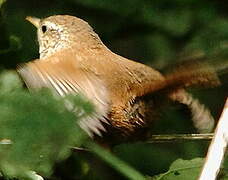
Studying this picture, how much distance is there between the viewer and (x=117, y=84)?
2344 millimetres

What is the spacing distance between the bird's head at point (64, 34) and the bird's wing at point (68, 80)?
0.30 m

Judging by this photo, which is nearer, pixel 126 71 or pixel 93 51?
pixel 126 71

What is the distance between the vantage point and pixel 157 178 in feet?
7.89

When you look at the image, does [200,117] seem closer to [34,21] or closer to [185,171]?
[185,171]

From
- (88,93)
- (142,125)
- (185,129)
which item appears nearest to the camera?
(88,93)

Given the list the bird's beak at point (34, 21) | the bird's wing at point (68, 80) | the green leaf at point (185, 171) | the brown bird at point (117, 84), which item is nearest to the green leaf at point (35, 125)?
the brown bird at point (117, 84)

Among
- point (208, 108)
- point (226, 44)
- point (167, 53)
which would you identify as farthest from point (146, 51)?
point (226, 44)

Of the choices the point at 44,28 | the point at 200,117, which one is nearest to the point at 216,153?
the point at 200,117

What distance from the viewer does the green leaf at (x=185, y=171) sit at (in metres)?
2.33

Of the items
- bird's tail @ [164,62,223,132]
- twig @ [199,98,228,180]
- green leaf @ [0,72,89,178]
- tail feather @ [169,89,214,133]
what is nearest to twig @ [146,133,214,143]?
tail feather @ [169,89,214,133]

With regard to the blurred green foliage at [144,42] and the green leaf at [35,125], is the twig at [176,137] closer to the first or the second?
the blurred green foliage at [144,42]

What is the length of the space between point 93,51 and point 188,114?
0.38 m

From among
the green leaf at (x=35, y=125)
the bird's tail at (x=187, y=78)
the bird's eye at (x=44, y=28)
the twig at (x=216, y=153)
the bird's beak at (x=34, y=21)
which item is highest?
the green leaf at (x=35, y=125)

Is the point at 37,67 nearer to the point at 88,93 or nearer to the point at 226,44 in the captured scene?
the point at 88,93
